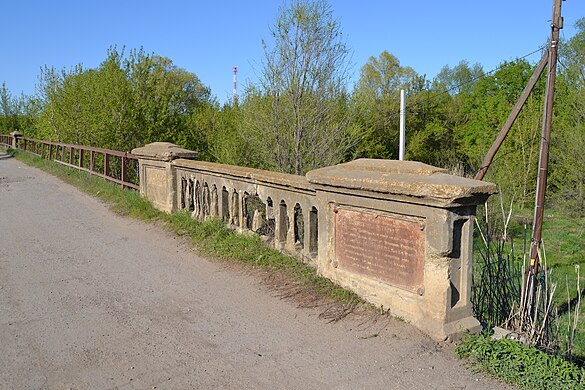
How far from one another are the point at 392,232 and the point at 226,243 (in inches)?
125

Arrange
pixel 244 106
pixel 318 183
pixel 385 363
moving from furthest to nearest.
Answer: pixel 244 106, pixel 318 183, pixel 385 363

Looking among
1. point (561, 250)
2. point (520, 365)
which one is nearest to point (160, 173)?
point (520, 365)

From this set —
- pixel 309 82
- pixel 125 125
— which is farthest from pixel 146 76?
pixel 309 82

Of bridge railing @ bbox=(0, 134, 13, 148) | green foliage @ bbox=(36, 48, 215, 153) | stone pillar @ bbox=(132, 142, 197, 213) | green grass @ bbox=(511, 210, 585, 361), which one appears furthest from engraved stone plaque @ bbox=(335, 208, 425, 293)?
bridge railing @ bbox=(0, 134, 13, 148)

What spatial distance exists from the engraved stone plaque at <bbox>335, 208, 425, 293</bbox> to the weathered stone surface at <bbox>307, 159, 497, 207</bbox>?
0.30m

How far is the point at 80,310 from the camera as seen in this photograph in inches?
206

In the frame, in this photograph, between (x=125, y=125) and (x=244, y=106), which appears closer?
(x=244, y=106)

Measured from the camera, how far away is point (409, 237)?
185 inches

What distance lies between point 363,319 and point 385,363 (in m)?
0.83

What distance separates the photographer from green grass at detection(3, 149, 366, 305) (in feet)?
18.6

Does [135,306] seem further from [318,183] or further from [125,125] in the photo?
[125,125]

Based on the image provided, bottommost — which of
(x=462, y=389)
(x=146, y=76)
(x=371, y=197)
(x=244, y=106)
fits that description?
(x=462, y=389)

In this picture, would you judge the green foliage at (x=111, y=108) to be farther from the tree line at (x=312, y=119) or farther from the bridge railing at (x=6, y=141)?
the bridge railing at (x=6, y=141)

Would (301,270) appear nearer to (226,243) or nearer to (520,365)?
(226,243)
